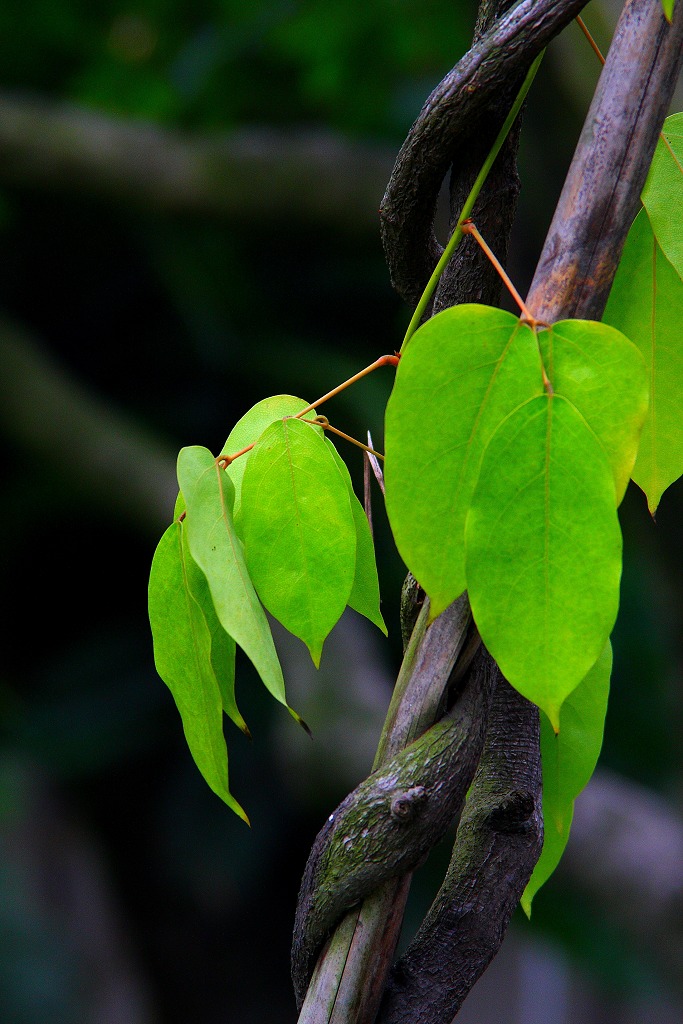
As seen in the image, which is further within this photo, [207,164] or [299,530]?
[207,164]

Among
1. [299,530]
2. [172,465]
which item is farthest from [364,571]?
[172,465]

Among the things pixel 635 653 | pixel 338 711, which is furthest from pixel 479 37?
pixel 635 653

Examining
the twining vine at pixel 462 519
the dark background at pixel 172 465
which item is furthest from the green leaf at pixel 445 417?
the dark background at pixel 172 465

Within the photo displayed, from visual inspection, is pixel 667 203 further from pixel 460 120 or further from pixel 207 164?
pixel 207 164

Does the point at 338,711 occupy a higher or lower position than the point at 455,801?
lower

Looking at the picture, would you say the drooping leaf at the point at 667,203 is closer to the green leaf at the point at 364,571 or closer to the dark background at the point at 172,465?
the green leaf at the point at 364,571

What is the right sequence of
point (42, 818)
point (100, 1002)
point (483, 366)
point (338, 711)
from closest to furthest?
point (483, 366), point (338, 711), point (100, 1002), point (42, 818)

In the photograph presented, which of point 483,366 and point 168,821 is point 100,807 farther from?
point 483,366

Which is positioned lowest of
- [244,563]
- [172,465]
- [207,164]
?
[172,465]
